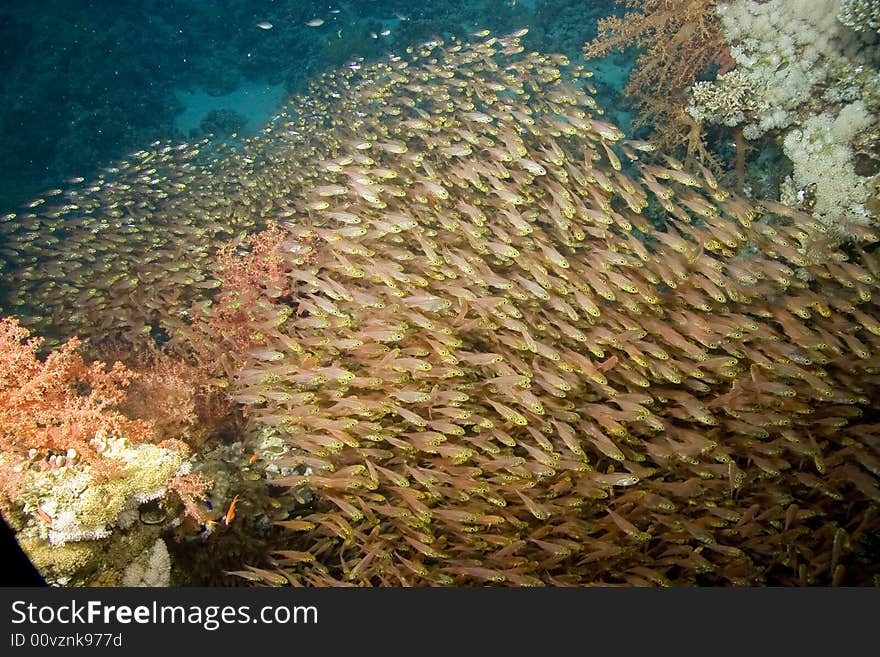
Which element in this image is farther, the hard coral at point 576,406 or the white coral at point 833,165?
the white coral at point 833,165

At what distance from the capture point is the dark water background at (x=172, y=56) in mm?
18391

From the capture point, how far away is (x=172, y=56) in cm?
2370

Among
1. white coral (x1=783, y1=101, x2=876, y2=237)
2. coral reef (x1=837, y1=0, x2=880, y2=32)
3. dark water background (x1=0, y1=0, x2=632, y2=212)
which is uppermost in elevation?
coral reef (x1=837, y1=0, x2=880, y2=32)

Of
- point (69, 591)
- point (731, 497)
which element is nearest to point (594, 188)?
point (731, 497)

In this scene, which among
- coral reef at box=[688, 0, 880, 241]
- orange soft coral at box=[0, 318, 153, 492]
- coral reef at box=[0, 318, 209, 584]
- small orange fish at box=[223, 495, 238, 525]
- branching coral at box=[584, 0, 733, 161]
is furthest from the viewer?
branching coral at box=[584, 0, 733, 161]

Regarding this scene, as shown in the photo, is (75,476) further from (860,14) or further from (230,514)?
(860,14)

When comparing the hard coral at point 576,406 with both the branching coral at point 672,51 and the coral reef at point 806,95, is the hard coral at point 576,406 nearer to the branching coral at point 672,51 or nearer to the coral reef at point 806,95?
the coral reef at point 806,95

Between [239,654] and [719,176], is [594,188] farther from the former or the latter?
[239,654]

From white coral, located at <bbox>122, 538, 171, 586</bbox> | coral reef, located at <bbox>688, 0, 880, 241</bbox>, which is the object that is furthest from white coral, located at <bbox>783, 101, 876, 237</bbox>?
white coral, located at <bbox>122, 538, 171, 586</bbox>

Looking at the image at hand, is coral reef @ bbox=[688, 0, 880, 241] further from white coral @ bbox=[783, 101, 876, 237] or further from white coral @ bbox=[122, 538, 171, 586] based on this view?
white coral @ bbox=[122, 538, 171, 586]

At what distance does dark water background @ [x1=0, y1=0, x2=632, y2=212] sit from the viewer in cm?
1839

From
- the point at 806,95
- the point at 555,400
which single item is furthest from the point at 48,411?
the point at 806,95

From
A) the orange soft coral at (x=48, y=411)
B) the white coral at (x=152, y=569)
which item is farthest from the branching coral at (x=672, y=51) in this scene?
the white coral at (x=152, y=569)

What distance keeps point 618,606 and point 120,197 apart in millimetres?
11012
